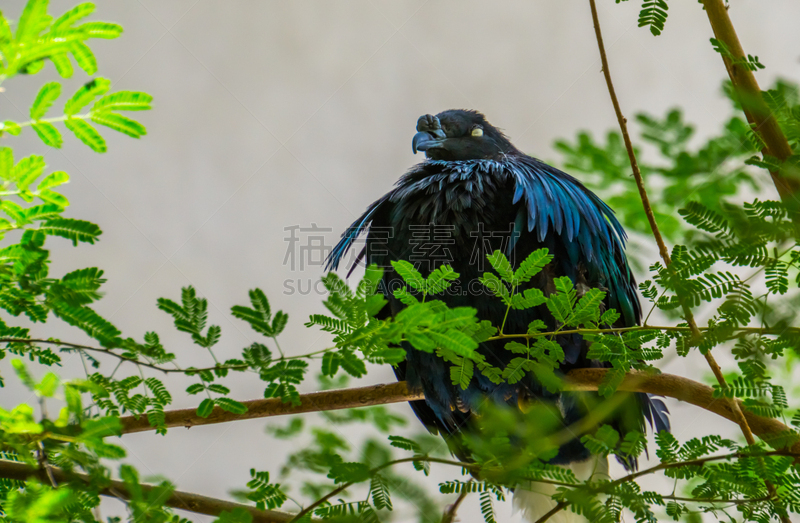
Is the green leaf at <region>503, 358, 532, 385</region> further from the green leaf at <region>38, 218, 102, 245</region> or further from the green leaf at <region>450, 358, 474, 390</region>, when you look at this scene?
the green leaf at <region>38, 218, 102, 245</region>

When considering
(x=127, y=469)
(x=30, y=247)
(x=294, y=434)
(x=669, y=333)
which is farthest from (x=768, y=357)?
(x=294, y=434)

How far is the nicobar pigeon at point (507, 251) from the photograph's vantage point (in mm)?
1992

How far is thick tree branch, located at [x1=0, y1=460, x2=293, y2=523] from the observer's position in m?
1.11

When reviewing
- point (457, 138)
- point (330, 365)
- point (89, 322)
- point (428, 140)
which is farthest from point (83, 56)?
point (457, 138)

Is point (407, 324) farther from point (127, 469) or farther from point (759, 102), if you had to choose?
point (759, 102)

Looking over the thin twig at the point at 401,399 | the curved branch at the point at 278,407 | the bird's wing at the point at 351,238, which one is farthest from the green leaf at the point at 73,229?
the bird's wing at the point at 351,238

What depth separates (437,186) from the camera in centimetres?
225

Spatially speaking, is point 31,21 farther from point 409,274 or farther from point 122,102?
point 409,274

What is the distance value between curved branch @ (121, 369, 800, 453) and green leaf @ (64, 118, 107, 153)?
603mm

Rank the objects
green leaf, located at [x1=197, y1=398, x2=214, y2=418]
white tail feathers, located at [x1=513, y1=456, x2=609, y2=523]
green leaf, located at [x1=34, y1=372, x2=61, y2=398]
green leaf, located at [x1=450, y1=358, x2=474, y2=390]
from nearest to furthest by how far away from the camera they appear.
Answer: green leaf, located at [x1=34, y1=372, x2=61, y2=398] < green leaf, located at [x1=197, y1=398, x2=214, y2=418] < green leaf, located at [x1=450, y1=358, x2=474, y2=390] < white tail feathers, located at [x1=513, y1=456, x2=609, y2=523]

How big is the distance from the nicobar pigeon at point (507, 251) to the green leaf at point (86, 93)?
A: 4.01 feet

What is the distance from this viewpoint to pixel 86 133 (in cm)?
109

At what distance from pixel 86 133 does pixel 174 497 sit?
2.84 ft

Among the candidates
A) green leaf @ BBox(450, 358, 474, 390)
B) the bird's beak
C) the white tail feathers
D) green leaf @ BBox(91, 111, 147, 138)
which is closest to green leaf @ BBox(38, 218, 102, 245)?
green leaf @ BBox(91, 111, 147, 138)
